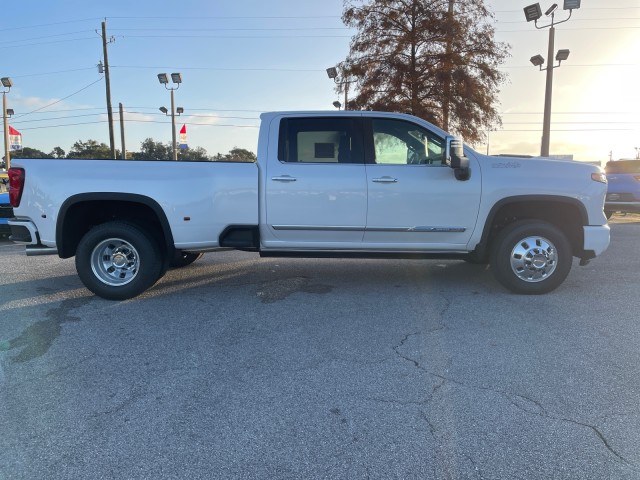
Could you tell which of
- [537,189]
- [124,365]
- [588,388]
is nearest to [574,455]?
[588,388]

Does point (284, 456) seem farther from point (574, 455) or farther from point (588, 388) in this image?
point (588, 388)

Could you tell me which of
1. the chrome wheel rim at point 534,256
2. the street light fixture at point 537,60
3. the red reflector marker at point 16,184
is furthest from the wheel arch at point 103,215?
the street light fixture at point 537,60

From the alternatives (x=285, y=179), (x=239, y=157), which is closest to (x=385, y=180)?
(x=285, y=179)

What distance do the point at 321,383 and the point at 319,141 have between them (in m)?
3.05

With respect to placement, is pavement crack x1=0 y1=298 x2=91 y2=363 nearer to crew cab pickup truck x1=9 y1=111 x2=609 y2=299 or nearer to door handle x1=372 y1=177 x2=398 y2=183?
crew cab pickup truck x1=9 y1=111 x2=609 y2=299

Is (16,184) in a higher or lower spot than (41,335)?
higher

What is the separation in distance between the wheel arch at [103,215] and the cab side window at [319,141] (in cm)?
160

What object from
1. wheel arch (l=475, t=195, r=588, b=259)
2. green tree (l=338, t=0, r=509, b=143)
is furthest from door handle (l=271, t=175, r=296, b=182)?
green tree (l=338, t=0, r=509, b=143)

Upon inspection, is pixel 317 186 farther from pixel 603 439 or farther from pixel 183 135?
pixel 183 135

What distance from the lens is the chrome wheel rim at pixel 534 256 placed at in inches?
205

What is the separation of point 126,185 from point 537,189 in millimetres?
4658

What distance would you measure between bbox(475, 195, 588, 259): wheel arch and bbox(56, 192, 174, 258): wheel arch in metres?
3.75

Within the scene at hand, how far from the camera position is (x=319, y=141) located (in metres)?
5.27

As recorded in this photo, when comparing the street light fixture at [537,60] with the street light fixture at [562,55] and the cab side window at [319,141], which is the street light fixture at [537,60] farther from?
the cab side window at [319,141]
